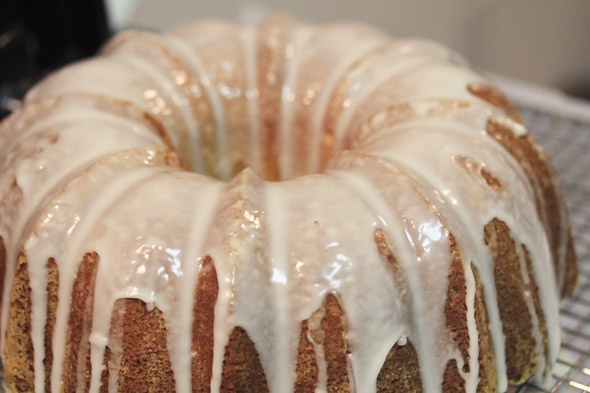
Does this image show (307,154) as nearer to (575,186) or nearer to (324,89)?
(324,89)

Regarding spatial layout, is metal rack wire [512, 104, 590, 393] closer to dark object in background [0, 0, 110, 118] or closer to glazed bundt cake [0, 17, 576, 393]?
glazed bundt cake [0, 17, 576, 393]

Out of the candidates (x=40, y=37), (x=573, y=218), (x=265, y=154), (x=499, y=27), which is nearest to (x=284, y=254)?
(x=265, y=154)

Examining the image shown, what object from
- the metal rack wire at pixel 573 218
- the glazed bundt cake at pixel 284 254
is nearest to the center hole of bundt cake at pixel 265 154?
the glazed bundt cake at pixel 284 254

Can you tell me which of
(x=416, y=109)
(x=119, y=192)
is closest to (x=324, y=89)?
(x=416, y=109)

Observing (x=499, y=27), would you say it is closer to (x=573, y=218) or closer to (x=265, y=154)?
(x=573, y=218)

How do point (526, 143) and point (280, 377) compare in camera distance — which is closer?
point (280, 377)

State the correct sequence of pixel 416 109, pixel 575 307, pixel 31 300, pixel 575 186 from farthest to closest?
pixel 575 186 < pixel 575 307 < pixel 416 109 < pixel 31 300
